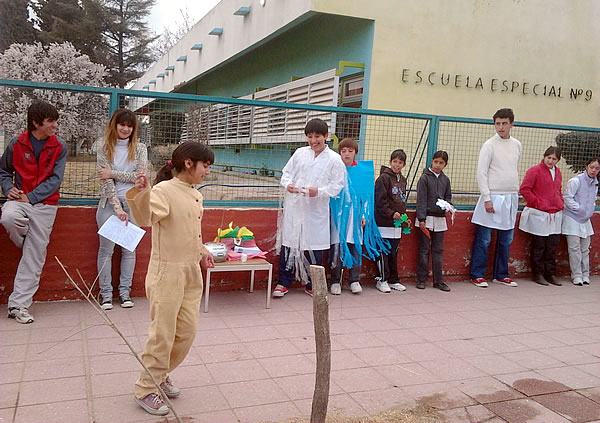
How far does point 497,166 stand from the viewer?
6891 mm

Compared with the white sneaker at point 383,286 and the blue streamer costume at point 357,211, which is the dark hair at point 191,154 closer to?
the blue streamer costume at point 357,211

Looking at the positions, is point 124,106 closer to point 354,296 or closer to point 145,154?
point 145,154

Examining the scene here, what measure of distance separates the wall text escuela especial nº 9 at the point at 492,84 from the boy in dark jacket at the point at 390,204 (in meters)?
3.73

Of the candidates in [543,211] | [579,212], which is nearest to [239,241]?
[543,211]

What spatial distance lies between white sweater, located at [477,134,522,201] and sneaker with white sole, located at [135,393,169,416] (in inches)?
193

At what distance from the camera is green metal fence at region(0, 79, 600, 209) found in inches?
216

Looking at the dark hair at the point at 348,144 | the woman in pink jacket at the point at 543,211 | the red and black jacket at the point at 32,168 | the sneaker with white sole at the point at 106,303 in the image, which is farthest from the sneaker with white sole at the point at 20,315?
the woman in pink jacket at the point at 543,211

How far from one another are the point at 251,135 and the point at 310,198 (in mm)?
1406

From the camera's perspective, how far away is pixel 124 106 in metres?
5.62

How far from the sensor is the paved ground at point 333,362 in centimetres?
349

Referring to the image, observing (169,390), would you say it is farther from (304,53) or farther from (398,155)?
(304,53)

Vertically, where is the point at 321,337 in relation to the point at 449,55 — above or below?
below

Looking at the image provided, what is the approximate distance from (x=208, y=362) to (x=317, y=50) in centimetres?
896

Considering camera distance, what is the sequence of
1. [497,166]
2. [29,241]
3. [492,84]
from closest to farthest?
[29,241], [497,166], [492,84]
